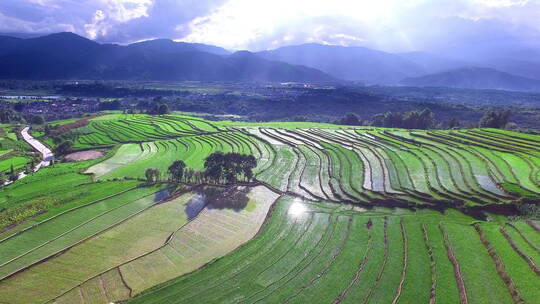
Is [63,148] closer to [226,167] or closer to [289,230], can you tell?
[226,167]

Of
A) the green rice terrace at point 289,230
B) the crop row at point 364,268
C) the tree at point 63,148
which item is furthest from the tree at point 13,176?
the crop row at point 364,268

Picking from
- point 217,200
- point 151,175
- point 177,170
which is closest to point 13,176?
point 151,175

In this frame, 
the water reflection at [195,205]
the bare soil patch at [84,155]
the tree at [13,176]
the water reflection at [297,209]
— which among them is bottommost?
the bare soil patch at [84,155]

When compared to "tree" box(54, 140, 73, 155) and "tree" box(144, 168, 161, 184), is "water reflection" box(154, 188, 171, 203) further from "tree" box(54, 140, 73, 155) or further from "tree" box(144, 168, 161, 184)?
"tree" box(54, 140, 73, 155)

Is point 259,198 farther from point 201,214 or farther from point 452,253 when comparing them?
point 452,253

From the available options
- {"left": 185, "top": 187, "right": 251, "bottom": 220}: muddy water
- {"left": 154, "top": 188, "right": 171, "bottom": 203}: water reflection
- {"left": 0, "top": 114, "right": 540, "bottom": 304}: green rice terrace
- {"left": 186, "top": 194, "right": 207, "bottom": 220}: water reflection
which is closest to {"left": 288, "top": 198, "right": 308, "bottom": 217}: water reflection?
{"left": 0, "top": 114, "right": 540, "bottom": 304}: green rice terrace

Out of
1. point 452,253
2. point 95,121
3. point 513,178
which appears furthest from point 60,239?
point 95,121

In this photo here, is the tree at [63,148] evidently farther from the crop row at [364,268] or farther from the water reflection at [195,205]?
the crop row at [364,268]
